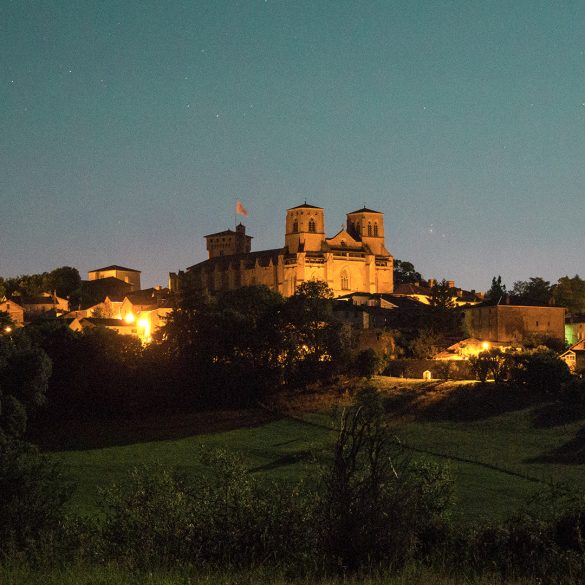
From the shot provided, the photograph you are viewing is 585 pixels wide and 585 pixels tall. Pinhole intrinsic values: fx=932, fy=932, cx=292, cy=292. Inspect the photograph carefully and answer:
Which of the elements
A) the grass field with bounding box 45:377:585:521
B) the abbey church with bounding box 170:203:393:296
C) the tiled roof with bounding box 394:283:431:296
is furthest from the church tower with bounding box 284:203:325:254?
the grass field with bounding box 45:377:585:521

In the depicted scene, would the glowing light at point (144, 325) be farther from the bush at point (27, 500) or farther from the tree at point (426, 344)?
the bush at point (27, 500)

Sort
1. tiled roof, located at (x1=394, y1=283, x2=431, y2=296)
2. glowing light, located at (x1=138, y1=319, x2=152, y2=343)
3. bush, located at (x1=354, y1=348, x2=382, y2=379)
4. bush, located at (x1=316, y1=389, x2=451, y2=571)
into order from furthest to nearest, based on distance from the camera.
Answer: tiled roof, located at (x1=394, y1=283, x2=431, y2=296) → glowing light, located at (x1=138, y1=319, x2=152, y2=343) → bush, located at (x1=354, y1=348, x2=382, y2=379) → bush, located at (x1=316, y1=389, x2=451, y2=571)

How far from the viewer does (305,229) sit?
A: 368ft

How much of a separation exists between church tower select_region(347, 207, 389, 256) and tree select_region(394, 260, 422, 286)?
2113 cm

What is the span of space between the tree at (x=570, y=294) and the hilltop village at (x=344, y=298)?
8507mm

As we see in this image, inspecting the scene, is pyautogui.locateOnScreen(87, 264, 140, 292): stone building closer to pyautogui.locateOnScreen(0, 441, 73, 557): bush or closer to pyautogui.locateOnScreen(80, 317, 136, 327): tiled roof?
pyautogui.locateOnScreen(80, 317, 136, 327): tiled roof

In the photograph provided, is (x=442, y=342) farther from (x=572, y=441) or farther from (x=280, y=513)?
(x=280, y=513)

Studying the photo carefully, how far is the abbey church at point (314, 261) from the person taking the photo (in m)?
106

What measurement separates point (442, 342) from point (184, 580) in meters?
64.8

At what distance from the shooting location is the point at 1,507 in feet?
70.9

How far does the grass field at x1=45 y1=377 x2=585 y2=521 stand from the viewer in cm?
3556

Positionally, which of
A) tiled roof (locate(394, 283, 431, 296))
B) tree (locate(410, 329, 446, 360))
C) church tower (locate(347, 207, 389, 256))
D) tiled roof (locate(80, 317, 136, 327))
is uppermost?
church tower (locate(347, 207, 389, 256))

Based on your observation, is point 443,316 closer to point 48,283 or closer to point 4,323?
point 4,323

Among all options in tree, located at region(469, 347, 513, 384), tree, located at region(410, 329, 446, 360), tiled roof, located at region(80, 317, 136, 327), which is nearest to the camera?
tree, located at region(469, 347, 513, 384)
